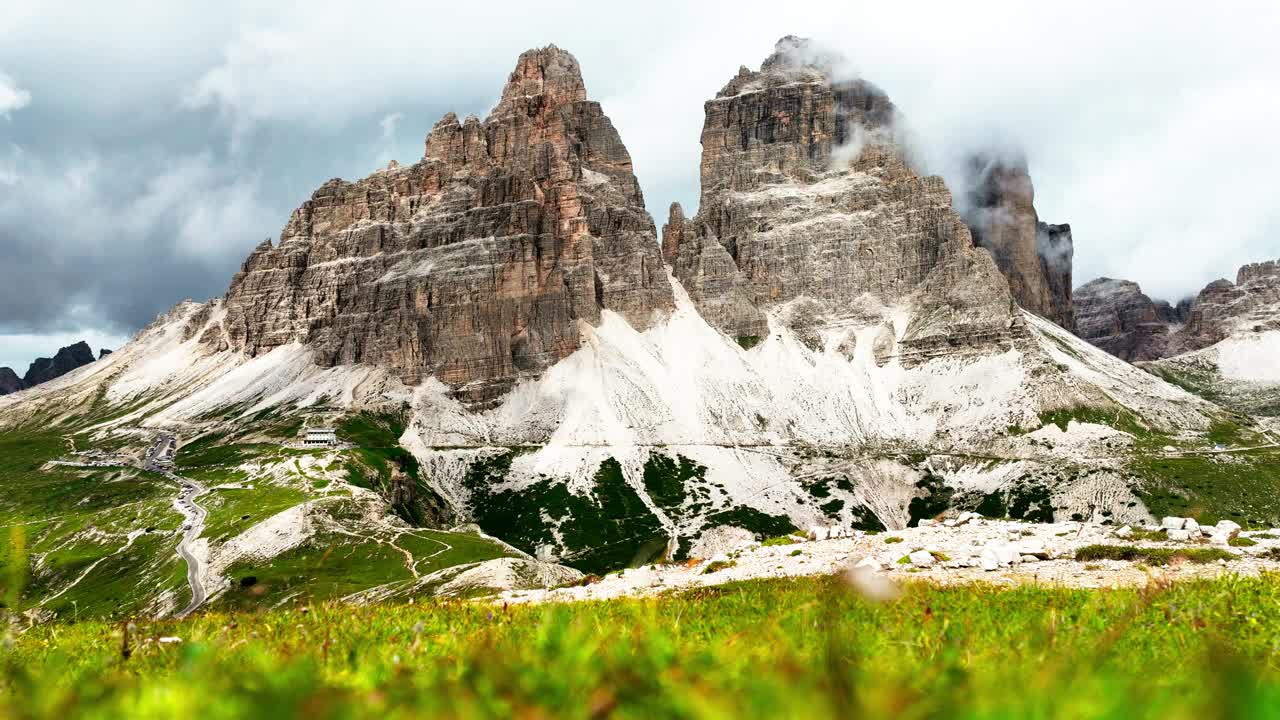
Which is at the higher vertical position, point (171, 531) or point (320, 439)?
point (320, 439)

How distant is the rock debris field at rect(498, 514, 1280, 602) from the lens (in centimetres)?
2052

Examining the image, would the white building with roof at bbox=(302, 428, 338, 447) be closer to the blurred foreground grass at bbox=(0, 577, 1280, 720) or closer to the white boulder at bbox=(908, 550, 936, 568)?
the white boulder at bbox=(908, 550, 936, 568)

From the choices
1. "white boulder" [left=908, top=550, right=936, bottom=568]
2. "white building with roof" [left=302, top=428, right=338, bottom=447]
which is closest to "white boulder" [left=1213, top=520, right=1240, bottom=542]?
"white boulder" [left=908, top=550, right=936, bottom=568]

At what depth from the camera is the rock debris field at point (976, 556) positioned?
67.3 feet

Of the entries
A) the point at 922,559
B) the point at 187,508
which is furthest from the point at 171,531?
the point at 922,559

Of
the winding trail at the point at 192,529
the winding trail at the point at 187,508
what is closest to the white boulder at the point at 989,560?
the winding trail at the point at 187,508

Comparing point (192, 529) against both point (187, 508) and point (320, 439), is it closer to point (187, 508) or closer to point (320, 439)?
point (187, 508)

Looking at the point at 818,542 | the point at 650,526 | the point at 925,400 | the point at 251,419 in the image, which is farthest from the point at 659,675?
the point at 925,400

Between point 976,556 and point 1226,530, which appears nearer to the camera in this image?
point 976,556

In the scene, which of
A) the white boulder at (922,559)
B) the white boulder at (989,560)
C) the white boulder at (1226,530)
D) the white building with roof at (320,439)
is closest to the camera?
the white boulder at (989,560)

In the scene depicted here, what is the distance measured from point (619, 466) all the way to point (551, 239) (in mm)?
67950

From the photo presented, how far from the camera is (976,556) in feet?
77.5

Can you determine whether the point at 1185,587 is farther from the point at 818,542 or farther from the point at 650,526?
the point at 650,526

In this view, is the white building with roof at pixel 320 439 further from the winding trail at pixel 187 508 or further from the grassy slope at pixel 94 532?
the grassy slope at pixel 94 532
